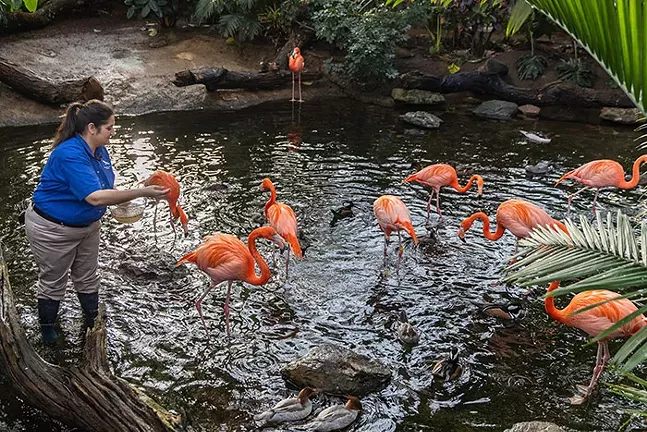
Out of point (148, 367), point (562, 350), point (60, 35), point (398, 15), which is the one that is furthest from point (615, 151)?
point (60, 35)

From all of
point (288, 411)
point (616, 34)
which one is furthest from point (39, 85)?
point (616, 34)

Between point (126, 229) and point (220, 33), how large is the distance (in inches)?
351

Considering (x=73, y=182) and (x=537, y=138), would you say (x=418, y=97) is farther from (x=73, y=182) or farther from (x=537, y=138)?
(x=73, y=182)

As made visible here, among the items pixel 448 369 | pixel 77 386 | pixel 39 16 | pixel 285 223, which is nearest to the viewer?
pixel 77 386

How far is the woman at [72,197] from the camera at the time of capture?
4195 millimetres

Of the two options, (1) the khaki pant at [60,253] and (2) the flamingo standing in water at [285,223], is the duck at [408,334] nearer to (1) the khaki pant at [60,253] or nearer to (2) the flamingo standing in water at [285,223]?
(2) the flamingo standing in water at [285,223]

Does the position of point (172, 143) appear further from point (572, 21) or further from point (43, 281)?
point (572, 21)

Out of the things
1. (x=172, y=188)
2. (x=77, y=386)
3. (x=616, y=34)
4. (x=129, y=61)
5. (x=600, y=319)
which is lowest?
(x=77, y=386)

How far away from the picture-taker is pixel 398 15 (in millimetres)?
12984

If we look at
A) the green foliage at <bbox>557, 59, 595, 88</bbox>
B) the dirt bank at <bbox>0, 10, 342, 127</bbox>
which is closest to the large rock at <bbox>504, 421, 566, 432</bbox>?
the dirt bank at <bbox>0, 10, 342, 127</bbox>

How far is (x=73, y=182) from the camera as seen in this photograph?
4203mm

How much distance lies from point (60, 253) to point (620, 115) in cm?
1026

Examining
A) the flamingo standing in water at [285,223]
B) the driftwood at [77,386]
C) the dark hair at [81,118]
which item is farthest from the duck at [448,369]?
the dark hair at [81,118]

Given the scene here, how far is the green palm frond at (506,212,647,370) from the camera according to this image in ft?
6.42
